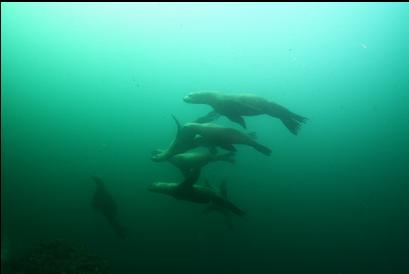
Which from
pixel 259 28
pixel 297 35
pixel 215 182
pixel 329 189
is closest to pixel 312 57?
pixel 297 35

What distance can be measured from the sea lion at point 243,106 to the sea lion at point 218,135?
0.40 meters

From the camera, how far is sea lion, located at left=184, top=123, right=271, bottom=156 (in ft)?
20.5

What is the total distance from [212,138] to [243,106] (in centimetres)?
75

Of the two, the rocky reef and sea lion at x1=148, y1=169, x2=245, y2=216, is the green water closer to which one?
the rocky reef

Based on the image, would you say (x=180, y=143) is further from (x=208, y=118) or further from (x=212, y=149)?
(x=208, y=118)

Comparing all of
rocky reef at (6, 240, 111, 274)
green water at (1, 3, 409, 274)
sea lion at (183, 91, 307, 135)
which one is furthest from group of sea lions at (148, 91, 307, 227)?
green water at (1, 3, 409, 274)

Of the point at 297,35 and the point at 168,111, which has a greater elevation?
the point at 297,35

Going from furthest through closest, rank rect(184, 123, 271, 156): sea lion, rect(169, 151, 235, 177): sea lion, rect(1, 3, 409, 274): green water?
1. rect(1, 3, 409, 274): green water
2. rect(169, 151, 235, 177): sea lion
3. rect(184, 123, 271, 156): sea lion

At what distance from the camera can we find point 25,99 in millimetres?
28719

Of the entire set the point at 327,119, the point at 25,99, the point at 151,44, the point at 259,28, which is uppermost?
the point at 259,28

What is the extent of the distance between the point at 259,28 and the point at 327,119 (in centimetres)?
647

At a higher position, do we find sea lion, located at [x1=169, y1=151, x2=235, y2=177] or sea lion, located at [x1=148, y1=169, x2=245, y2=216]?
sea lion, located at [x1=169, y1=151, x2=235, y2=177]

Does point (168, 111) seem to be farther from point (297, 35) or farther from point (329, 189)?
point (329, 189)

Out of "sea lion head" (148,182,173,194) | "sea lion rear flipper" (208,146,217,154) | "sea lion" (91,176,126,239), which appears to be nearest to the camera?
"sea lion rear flipper" (208,146,217,154)
